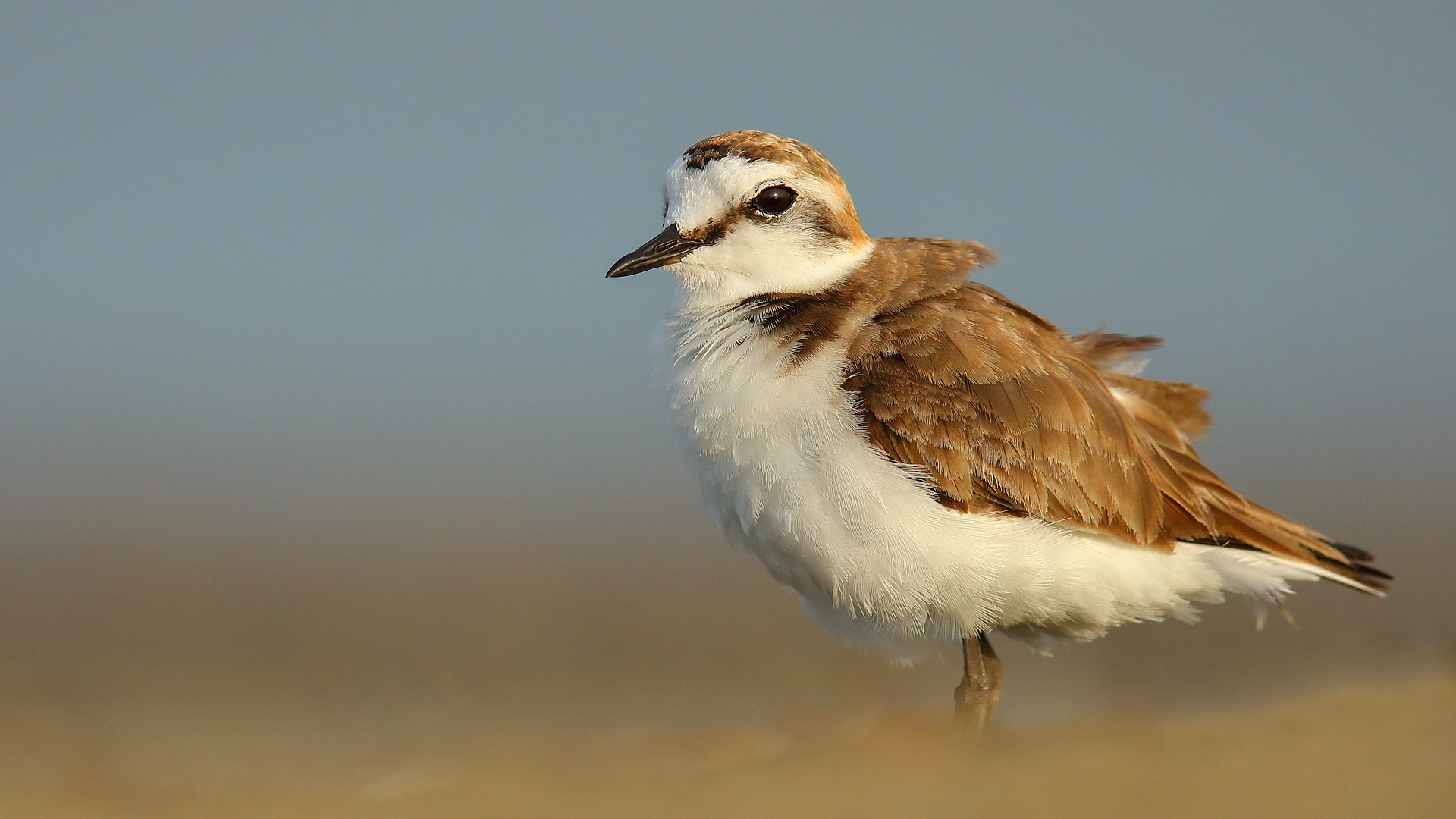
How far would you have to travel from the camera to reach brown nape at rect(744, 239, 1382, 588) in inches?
245

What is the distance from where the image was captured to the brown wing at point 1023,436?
6199 millimetres

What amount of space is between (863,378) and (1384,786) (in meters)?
3.41

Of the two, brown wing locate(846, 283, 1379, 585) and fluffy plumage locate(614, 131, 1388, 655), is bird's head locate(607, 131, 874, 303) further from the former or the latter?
brown wing locate(846, 283, 1379, 585)

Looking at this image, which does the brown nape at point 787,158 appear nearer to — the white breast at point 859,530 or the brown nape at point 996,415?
the brown nape at point 996,415

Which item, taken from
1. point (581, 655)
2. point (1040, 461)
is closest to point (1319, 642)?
point (1040, 461)

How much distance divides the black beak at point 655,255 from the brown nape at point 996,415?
55 cm

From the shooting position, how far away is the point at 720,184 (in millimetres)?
6805

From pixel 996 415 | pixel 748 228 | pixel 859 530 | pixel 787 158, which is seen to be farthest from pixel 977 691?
pixel 787 158

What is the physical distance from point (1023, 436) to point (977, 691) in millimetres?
1838

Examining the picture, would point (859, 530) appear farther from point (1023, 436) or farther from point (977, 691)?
point (977, 691)

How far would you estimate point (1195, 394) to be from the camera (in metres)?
8.16

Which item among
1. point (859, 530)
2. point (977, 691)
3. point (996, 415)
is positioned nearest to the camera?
point (859, 530)

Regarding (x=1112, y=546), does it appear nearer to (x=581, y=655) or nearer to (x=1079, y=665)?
(x=1079, y=665)

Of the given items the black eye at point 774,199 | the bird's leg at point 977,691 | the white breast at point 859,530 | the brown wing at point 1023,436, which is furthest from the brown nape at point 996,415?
the bird's leg at point 977,691
